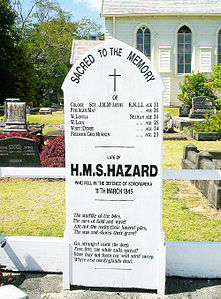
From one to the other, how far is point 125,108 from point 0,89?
31.1 m

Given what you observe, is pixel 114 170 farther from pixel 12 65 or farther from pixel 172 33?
pixel 12 65

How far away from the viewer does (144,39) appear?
30.1 meters

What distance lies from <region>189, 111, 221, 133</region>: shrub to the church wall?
Result: 15.3 metres

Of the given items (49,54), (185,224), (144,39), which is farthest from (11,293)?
(49,54)

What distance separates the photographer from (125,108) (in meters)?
3.27

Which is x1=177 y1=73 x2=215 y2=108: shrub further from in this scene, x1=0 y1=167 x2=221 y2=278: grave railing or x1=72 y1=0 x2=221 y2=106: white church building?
x1=0 y1=167 x2=221 y2=278: grave railing

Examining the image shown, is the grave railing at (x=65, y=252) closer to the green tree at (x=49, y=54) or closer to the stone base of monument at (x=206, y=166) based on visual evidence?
the stone base of monument at (x=206, y=166)

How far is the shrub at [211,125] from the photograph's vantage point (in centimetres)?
1295

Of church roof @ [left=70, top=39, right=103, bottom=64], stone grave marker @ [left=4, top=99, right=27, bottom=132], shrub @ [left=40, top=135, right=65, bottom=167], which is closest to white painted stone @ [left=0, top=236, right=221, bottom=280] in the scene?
shrub @ [left=40, top=135, right=65, bottom=167]

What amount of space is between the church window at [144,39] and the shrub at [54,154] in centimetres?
2255

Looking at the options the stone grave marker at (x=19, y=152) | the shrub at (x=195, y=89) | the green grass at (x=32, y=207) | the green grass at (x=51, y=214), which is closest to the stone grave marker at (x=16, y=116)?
the stone grave marker at (x=19, y=152)

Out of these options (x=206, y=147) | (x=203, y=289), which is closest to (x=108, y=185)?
(x=203, y=289)

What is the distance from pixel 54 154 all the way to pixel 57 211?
116 inches

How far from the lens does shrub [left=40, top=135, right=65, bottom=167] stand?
8891 mm
